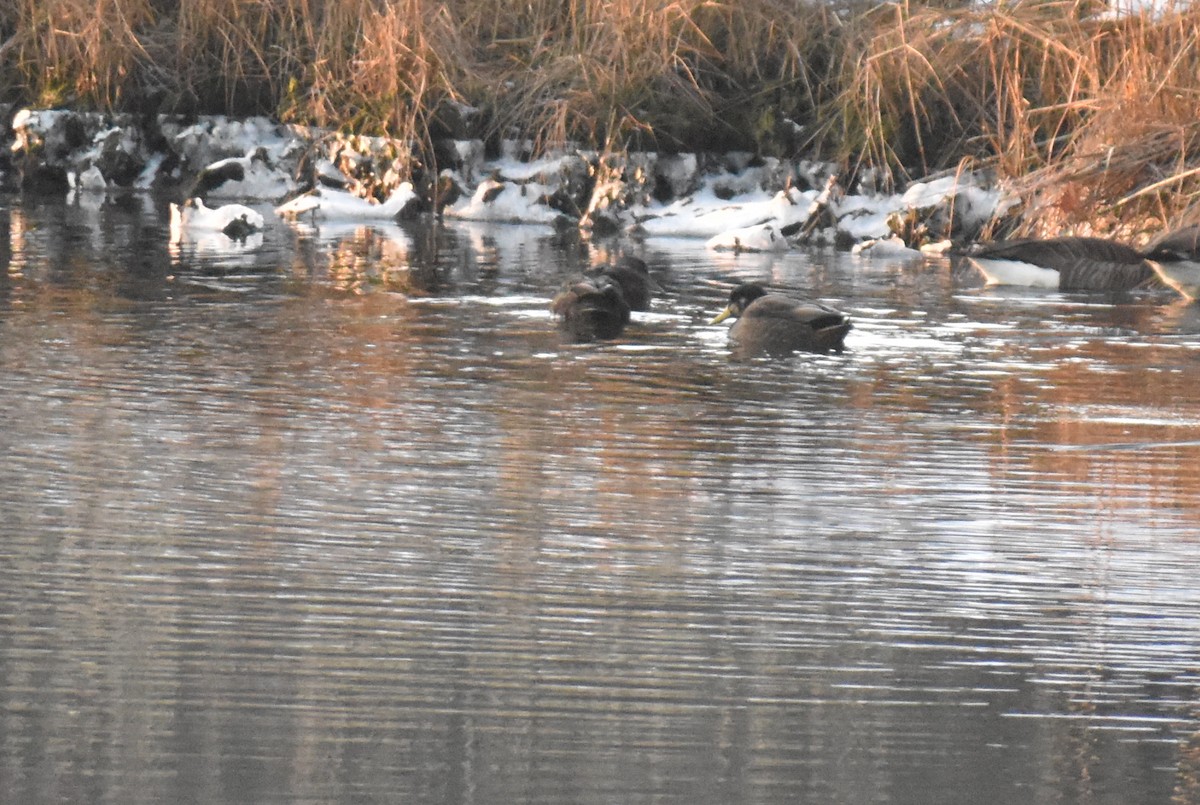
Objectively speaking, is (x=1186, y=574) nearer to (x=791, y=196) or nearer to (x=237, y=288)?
(x=237, y=288)

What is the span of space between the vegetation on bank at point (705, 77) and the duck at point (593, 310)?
443 centimetres

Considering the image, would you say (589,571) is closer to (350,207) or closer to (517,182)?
(517,182)

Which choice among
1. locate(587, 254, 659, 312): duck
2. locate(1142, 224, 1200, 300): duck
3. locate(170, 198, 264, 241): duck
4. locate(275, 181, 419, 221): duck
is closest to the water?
locate(587, 254, 659, 312): duck

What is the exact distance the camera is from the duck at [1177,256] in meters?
10.9

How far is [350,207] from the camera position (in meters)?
17.9

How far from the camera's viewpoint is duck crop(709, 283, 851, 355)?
8703mm

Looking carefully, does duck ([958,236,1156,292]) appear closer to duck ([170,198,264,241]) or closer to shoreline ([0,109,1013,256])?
shoreline ([0,109,1013,256])

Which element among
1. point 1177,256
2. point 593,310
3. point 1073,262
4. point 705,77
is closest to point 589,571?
point 593,310

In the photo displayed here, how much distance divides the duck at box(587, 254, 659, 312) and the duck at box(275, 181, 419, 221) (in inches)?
282

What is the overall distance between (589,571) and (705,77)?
13.7 m

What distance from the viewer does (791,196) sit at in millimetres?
16031

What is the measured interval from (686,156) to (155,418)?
11083 mm

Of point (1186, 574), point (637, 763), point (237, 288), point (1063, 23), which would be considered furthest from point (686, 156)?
point (637, 763)

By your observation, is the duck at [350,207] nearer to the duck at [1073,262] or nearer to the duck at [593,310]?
the duck at [1073,262]
